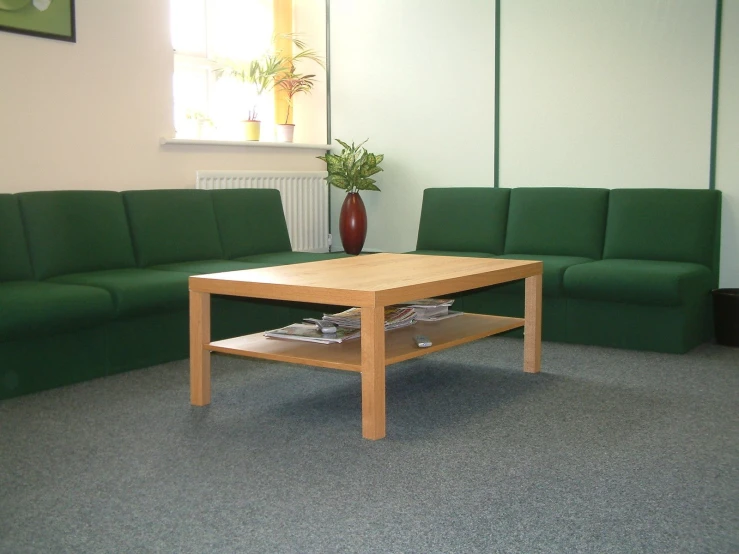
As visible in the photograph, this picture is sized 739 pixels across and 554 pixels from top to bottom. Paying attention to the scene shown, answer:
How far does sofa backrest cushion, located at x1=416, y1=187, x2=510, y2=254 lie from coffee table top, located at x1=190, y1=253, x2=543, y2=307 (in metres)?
1.35

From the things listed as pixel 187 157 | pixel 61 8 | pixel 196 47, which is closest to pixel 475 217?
pixel 187 157

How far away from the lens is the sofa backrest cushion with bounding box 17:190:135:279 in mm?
3852

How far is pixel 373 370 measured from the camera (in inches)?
106

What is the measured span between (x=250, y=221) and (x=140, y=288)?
138 centimetres

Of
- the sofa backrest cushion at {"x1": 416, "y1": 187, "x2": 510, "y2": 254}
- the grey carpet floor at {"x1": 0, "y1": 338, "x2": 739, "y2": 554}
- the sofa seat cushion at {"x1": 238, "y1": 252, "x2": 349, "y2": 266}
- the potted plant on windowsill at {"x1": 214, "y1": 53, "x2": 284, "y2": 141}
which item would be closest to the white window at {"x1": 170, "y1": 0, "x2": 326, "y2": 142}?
the potted plant on windowsill at {"x1": 214, "y1": 53, "x2": 284, "y2": 141}

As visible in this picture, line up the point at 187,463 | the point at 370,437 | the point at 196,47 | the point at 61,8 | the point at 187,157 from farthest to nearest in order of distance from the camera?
the point at 196,47, the point at 187,157, the point at 61,8, the point at 370,437, the point at 187,463

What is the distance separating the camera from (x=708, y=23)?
4.55 meters

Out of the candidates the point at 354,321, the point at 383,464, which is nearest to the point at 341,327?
the point at 354,321

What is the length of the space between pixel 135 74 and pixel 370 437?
2951mm

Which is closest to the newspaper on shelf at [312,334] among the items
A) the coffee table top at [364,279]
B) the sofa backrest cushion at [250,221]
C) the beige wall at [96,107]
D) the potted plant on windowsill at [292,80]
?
the coffee table top at [364,279]

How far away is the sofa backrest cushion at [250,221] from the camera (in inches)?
188

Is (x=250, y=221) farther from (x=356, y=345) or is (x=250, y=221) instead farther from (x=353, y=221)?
(x=356, y=345)

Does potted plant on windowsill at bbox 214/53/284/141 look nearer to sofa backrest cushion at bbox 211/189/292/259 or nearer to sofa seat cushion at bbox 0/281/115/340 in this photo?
sofa backrest cushion at bbox 211/189/292/259

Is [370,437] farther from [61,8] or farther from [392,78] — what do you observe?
[392,78]
